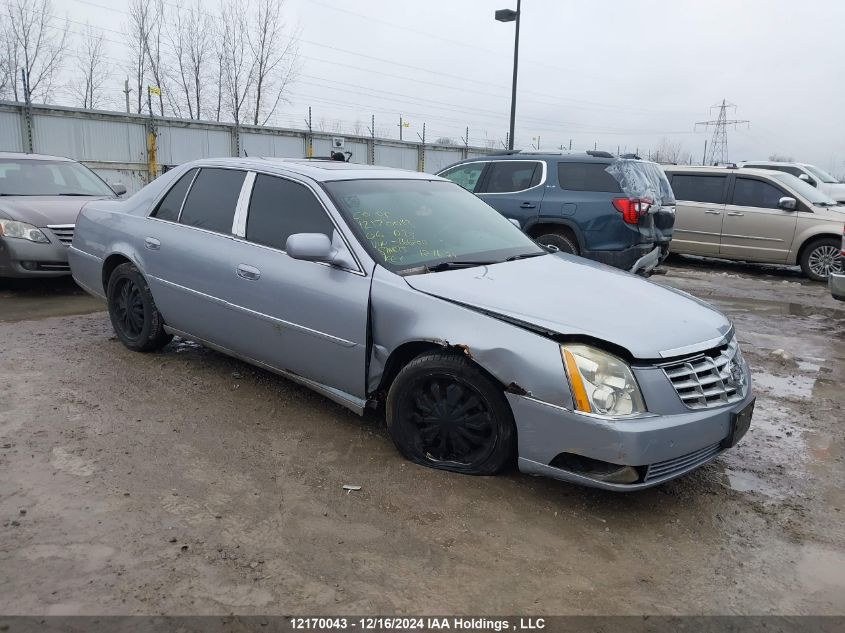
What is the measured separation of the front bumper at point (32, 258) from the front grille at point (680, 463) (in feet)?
21.7

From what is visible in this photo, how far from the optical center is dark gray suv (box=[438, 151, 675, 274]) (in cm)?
775

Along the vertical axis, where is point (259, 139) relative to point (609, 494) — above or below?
above

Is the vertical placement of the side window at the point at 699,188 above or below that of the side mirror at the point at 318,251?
above

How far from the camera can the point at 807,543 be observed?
3.03 m

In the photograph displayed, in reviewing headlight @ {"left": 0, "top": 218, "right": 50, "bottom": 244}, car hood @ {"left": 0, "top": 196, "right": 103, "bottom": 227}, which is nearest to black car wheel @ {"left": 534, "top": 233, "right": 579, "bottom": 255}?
car hood @ {"left": 0, "top": 196, "right": 103, "bottom": 227}

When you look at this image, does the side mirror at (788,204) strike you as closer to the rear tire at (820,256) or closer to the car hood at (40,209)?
the rear tire at (820,256)

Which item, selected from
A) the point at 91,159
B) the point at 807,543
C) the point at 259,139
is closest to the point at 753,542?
the point at 807,543

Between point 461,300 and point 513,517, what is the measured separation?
3.49 ft

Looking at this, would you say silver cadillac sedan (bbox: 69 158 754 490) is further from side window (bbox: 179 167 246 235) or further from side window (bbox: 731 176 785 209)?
side window (bbox: 731 176 785 209)

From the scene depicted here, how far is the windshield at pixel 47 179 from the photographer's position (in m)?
8.06

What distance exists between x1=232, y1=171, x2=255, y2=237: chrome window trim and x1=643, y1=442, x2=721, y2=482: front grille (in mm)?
2836

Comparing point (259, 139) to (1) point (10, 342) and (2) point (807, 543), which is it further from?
(2) point (807, 543)

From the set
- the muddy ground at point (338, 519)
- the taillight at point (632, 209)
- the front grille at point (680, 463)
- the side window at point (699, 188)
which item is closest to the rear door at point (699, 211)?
the side window at point (699, 188)

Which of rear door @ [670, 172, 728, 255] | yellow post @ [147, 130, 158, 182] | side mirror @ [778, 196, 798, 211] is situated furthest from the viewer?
yellow post @ [147, 130, 158, 182]
